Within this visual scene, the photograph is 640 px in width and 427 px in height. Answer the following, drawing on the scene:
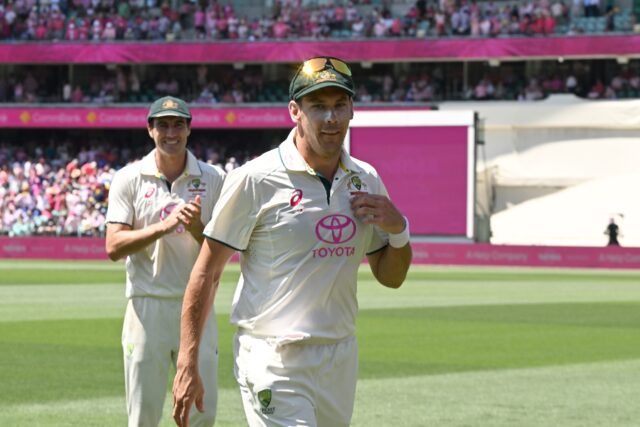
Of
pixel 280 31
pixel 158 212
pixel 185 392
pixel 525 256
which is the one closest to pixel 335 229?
pixel 185 392

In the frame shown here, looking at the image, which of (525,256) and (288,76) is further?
(288,76)

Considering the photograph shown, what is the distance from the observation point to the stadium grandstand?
4950cm

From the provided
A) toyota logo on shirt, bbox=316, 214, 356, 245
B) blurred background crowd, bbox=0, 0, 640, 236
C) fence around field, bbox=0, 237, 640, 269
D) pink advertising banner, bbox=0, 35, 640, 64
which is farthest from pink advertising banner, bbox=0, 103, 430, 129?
toyota logo on shirt, bbox=316, 214, 356, 245

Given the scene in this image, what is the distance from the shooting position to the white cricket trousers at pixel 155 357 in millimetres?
7816

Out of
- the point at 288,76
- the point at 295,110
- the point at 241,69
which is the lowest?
the point at 288,76

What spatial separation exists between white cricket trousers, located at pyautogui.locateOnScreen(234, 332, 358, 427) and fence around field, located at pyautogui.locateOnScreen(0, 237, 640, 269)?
3620 cm

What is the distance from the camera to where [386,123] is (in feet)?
144

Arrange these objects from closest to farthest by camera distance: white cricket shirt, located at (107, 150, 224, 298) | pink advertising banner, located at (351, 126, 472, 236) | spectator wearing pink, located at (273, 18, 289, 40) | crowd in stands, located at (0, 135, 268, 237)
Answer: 1. white cricket shirt, located at (107, 150, 224, 298)
2. pink advertising banner, located at (351, 126, 472, 236)
3. crowd in stands, located at (0, 135, 268, 237)
4. spectator wearing pink, located at (273, 18, 289, 40)

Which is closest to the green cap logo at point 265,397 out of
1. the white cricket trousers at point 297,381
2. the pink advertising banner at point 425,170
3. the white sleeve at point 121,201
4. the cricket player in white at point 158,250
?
the white cricket trousers at point 297,381

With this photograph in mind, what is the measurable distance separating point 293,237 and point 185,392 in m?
0.72

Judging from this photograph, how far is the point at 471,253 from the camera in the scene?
42.3 m

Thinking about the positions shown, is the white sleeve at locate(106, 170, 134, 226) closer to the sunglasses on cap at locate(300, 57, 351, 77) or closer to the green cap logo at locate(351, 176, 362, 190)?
the green cap logo at locate(351, 176, 362, 190)

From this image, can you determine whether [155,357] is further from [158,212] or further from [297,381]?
[297,381]

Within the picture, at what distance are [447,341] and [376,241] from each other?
491 inches
